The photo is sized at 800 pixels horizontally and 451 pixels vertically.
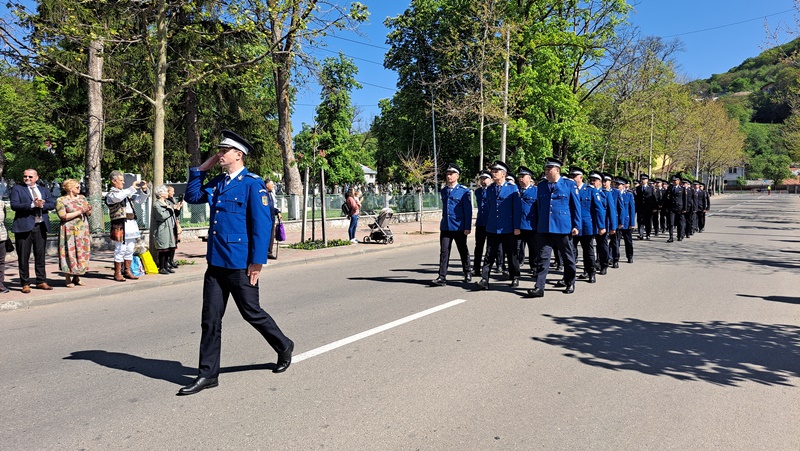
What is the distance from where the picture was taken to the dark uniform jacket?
14.4 ft

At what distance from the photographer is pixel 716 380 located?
4.62 meters

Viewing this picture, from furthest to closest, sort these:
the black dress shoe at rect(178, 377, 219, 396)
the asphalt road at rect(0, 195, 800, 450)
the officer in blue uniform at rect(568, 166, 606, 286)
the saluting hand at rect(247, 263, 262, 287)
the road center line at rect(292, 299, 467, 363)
Result: the officer in blue uniform at rect(568, 166, 606, 286) < the road center line at rect(292, 299, 467, 363) < the saluting hand at rect(247, 263, 262, 287) < the black dress shoe at rect(178, 377, 219, 396) < the asphalt road at rect(0, 195, 800, 450)

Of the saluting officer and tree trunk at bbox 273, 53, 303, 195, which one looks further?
tree trunk at bbox 273, 53, 303, 195

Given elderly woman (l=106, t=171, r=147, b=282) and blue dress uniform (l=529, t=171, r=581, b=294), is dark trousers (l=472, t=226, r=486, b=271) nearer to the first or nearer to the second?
blue dress uniform (l=529, t=171, r=581, b=294)

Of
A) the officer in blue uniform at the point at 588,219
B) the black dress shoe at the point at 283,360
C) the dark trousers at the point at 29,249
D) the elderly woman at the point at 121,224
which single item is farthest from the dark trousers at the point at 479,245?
the dark trousers at the point at 29,249

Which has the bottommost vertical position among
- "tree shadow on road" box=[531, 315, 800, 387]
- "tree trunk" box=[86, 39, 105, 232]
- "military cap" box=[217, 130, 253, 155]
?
"tree shadow on road" box=[531, 315, 800, 387]

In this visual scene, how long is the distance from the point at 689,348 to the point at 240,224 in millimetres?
4513

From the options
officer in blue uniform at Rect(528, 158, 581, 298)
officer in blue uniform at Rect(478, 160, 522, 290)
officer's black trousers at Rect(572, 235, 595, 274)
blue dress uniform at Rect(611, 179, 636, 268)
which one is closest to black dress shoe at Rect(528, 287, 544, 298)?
officer in blue uniform at Rect(528, 158, 581, 298)

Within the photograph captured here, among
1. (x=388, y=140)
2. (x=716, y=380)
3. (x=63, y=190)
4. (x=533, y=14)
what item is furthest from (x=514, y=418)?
(x=388, y=140)

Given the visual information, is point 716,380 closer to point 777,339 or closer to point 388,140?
point 777,339

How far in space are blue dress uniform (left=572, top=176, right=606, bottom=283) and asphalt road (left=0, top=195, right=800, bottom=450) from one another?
968mm

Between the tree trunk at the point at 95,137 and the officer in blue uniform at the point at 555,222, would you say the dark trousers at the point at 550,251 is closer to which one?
the officer in blue uniform at the point at 555,222

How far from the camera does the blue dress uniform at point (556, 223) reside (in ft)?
27.4

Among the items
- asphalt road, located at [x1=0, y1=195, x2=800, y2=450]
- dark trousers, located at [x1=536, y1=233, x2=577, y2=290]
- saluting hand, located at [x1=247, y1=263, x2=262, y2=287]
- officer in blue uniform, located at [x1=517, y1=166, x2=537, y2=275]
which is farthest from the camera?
officer in blue uniform, located at [x1=517, y1=166, x2=537, y2=275]
